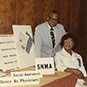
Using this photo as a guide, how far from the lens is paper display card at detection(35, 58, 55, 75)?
193 centimetres

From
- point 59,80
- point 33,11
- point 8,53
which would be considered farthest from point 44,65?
point 33,11

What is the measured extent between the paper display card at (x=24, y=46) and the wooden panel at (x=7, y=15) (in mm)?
177

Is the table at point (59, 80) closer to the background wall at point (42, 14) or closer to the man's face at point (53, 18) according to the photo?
the man's face at point (53, 18)

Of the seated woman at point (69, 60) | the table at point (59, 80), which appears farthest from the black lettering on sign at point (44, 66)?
the seated woman at point (69, 60)

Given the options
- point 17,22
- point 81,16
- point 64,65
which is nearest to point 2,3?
point 17,22

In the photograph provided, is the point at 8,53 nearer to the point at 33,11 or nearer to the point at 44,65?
the point at 44,65

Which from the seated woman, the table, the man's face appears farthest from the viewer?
the man's face

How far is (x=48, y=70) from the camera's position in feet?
6.40

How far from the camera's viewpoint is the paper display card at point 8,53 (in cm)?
235

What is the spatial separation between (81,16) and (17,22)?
7.37 feet

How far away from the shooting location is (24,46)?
2.66 m

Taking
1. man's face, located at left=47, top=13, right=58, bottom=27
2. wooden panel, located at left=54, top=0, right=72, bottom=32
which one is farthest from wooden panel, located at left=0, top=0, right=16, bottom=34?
wooden panel, located at left=54, top=0, right=72, bottom=32

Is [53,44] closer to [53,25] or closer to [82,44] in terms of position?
[53,25]

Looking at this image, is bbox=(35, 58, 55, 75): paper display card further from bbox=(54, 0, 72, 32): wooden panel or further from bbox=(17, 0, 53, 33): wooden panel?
bbox=(54, 0, 72, 32): wooden panel
